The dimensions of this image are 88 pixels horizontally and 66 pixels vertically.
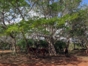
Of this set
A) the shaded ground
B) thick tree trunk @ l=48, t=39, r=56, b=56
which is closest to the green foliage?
thick tree trunk @ l=48, t=39, r=56, b=56

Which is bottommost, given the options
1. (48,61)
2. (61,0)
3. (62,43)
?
(48,61)

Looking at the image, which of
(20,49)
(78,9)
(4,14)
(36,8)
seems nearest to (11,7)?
(4,14)

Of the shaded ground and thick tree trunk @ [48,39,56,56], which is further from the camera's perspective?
thick tree trunk @ [48,39,56,56]

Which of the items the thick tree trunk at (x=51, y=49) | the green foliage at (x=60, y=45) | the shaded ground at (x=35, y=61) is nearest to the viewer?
the shaded ground at (x=35, y=61)

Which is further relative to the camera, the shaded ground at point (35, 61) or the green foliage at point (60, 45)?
the green foliage at point (60, 45)

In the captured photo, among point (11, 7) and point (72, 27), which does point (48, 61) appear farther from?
point (72, 27)

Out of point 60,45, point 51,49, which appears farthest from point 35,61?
point 60,45

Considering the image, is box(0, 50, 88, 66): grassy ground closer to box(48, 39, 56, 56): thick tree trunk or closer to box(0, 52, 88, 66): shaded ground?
box(0, 52, 88, 66): shaded ground

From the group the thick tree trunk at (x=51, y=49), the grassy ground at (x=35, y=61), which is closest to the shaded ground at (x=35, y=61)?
the grassy ground at (x=35, y=61)

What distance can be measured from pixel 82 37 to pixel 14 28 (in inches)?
634

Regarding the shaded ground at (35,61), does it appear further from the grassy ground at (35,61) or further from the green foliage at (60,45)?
the green foliage at (60,45)

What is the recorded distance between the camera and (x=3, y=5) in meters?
17.0

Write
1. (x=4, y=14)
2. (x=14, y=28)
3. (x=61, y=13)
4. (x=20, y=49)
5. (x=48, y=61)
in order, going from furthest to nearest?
1. (x=20, y=49)
2. (x=61, y=13)
3. (x=48, y=61)
4. (x=4, y=14)
5. (x=14, y=28)

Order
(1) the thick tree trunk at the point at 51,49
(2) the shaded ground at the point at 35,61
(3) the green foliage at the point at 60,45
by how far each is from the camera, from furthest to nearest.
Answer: (3) the green foliage at the point at 60,45
(1) the thick tree trunk at the point at 51,49
(2) the shaded ground at the point at 35,61
